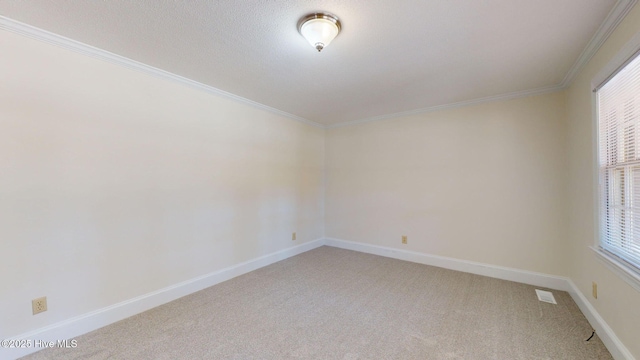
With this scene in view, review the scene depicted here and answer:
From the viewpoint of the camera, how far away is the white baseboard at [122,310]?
6.07 feet

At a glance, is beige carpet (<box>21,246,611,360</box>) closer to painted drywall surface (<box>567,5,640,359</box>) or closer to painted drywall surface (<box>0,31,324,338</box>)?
painted drywall surface (<box>567,5,640,359</box>)

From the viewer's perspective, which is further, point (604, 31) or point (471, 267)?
point (471, 267)

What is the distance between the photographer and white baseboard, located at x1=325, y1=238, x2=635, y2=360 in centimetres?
180

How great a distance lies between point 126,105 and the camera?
2332mm

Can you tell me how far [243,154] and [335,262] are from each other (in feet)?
6.85

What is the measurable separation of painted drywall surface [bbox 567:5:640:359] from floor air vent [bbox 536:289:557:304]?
0.27 meters

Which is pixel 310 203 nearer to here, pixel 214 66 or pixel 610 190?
pixel 214 66

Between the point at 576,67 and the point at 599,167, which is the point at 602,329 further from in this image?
the point at 576,67

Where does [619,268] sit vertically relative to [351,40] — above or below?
below

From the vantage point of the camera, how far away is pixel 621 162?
179 centimetres

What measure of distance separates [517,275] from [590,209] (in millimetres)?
1228

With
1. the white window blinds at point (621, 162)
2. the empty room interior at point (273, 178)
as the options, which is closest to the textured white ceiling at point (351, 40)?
the empty room interior at point (273, 178)

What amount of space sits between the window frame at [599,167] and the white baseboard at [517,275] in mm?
479

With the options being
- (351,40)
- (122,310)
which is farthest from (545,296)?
(122,310)
